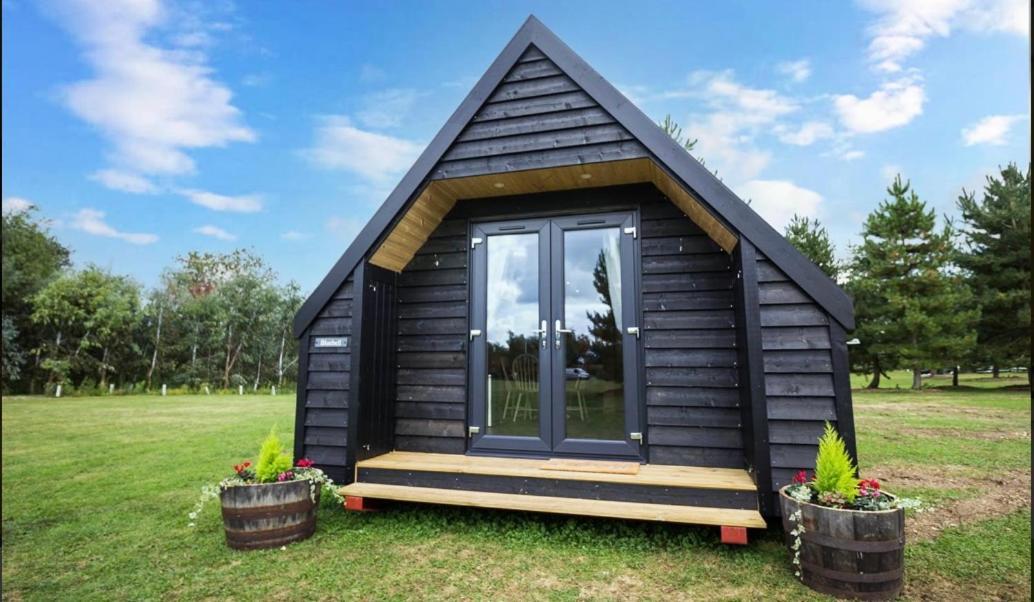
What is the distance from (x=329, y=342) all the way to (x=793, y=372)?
3337 millimetres

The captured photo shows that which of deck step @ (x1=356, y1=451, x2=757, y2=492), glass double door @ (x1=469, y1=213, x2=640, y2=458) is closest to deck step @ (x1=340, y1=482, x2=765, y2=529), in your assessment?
deck step @ (x1=356, y1=451, x2=757, y2=492)

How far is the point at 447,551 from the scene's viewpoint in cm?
309

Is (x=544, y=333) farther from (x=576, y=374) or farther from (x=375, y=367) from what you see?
(x=375, y=367)

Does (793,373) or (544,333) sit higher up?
(544,333)

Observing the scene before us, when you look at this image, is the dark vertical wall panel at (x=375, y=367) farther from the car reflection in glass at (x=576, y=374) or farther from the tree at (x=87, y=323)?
the tree at (x=87, y=323)

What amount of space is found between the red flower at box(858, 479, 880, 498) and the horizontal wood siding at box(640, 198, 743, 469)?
0.98 meters

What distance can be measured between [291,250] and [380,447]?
23375 mm

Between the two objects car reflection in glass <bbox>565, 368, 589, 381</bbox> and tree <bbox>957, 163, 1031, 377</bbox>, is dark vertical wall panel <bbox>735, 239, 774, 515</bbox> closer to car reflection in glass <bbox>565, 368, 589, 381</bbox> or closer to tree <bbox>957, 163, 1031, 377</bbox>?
car reflection in glass <bbox>565, 368, 589, 381</bbox>

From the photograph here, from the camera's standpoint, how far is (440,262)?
4398 mm

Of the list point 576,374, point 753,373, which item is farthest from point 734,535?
point 576,374

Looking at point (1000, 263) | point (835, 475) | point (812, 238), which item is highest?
point (812, 238)

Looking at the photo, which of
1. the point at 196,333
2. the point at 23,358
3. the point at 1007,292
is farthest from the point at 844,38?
the point at 23,358

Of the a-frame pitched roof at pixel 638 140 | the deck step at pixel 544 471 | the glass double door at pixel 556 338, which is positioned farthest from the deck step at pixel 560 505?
the a-frame pitched roof at pixel 638 140

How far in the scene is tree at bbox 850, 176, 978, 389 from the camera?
46.0 feet
